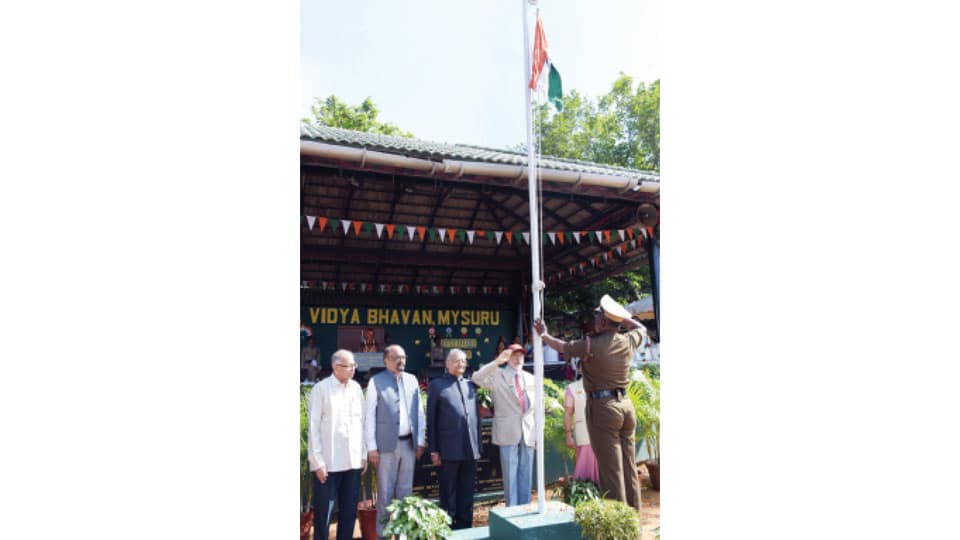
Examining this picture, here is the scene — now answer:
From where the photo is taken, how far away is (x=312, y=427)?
4180 millimetres

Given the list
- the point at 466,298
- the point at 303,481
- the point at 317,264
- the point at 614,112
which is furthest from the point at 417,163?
the point at 614,112

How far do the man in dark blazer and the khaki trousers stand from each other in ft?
3.27

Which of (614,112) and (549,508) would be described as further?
(614,112)

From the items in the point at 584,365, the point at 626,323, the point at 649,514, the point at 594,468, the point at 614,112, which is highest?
the point at 614,112

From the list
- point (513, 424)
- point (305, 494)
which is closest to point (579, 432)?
point (513, 424)

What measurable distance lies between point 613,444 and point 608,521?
100 cm

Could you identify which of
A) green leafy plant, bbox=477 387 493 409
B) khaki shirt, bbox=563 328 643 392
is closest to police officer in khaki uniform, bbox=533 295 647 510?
khaki shirt, bbox=563 328 643 392

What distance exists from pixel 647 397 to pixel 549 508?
9.70 ft

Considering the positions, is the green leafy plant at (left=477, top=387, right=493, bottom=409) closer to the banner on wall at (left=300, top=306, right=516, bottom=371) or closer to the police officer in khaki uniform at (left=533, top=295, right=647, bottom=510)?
the police officer in khaki uniform at (left=533, top=295, right=647, bottom=510)

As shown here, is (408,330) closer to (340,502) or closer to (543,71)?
(340,502)

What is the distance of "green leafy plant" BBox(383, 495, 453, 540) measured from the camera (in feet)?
11.7

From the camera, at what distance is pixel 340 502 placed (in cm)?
429

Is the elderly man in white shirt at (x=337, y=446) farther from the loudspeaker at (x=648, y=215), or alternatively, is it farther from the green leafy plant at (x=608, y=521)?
the loudspeaker at (x=648, y=215)

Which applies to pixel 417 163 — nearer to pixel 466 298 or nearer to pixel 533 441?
pixel 533 441
